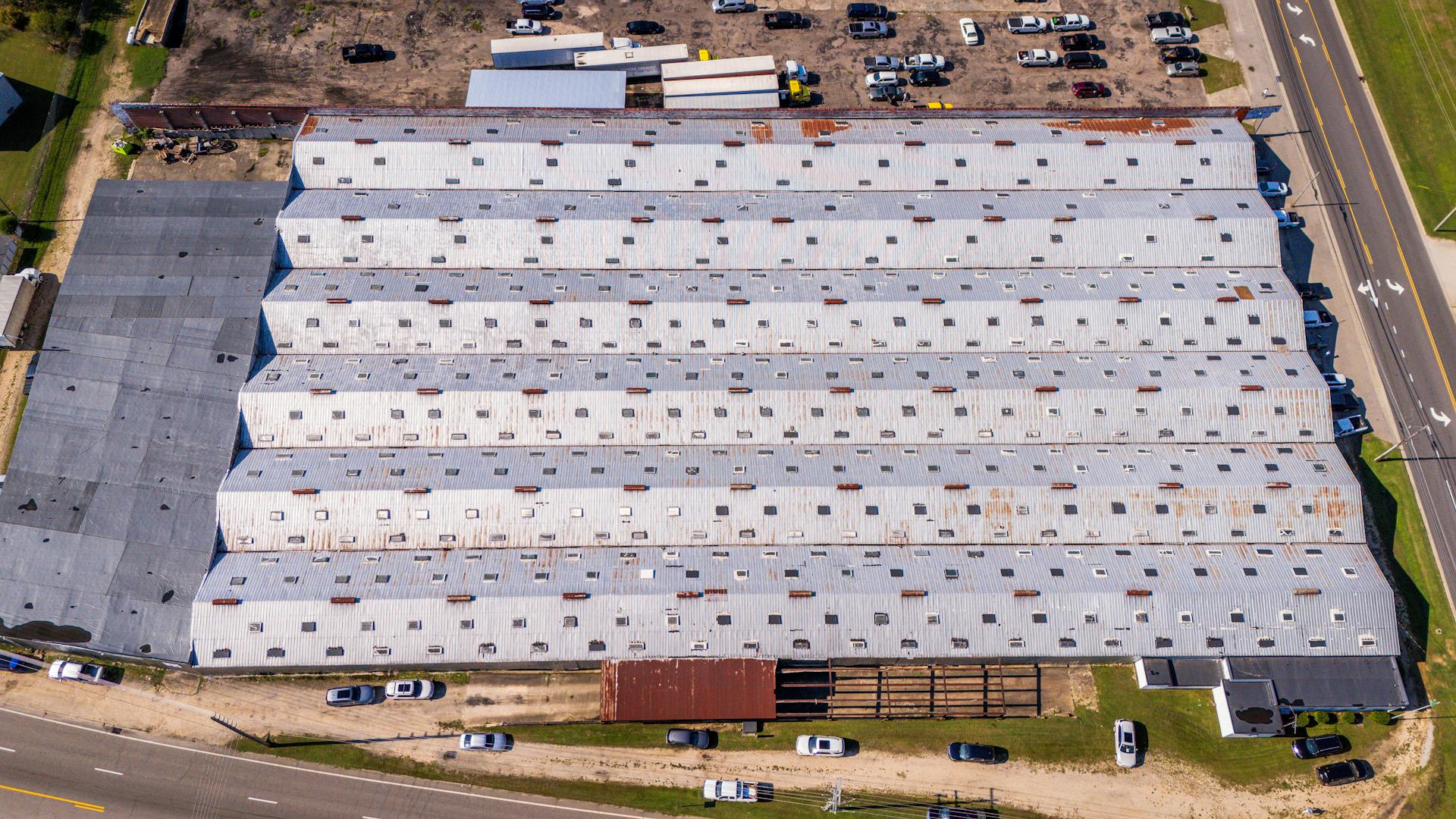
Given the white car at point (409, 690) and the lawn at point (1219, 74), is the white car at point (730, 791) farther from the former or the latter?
the lawn at point (1219, 74)

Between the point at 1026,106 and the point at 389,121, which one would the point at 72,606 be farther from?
the point at 1026,106

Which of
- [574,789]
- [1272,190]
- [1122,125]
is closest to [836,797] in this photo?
[574,789]

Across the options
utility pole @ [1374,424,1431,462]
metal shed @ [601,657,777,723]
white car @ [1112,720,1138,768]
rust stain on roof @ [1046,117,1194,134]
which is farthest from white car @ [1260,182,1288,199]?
metal shed @ [601,657,777,723]

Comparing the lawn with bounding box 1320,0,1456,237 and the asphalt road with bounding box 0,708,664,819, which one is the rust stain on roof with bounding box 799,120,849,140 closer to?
the lawn with bounding box 1320,0,1456,237

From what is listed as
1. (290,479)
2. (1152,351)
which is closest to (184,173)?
(290,479)

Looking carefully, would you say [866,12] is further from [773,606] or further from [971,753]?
[971,753]

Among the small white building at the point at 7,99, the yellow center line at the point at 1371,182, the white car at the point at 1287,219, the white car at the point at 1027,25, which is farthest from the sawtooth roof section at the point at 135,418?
the yellow center line at the point at 1371,182

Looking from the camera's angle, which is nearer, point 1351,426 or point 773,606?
point 773,606
